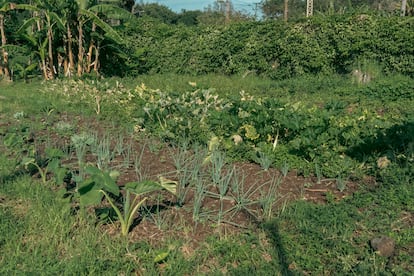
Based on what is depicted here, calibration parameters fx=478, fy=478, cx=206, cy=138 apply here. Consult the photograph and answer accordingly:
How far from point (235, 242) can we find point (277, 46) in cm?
1203

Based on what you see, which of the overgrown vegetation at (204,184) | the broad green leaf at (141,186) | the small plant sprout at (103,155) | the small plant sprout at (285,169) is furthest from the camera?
the small plant sprout at (285,169)

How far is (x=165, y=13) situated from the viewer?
68.6 meters

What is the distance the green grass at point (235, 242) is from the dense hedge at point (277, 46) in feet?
29.8

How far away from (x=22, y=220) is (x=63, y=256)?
0.70 m

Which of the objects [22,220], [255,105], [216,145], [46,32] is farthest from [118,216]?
[46,32]

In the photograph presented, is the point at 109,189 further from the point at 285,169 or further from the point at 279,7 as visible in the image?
the point at 279,7

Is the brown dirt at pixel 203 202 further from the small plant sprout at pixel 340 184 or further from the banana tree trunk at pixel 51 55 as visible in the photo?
the banana tree trunk at pixel 51 55

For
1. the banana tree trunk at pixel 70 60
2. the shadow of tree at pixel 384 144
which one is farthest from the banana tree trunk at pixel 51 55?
the shadow of tree at pixel 384 144

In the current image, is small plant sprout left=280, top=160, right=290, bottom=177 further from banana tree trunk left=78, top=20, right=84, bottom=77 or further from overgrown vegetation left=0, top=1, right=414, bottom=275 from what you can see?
banana tree trunk left=78, top=20, right=84, bottom=77

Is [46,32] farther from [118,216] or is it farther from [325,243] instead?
[325,243]

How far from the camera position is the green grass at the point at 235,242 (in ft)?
10.6

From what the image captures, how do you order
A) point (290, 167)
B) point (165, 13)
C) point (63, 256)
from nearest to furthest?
point (63, 256)
point (290, 167)
point (165, 13)

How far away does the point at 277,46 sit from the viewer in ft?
48.7

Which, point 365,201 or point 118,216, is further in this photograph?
point 365,201
